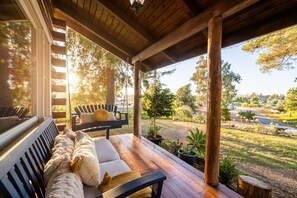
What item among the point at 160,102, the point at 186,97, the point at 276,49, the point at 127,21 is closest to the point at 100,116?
the point at 160,102

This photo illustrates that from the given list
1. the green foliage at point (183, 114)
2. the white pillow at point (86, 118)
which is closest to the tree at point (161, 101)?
the white pillow at point (86, 118)

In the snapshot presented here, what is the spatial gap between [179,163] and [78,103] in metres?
5.52

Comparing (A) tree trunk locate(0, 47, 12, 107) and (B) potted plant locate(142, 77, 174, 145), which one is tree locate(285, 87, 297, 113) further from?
(A) tree trunk locate(0, 47, 12, 107)

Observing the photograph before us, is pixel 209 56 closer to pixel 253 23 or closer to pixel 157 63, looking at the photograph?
pixel 253 23

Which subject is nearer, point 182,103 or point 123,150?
point 123,150

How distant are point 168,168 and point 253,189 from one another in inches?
46.0

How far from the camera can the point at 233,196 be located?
177 centimetres

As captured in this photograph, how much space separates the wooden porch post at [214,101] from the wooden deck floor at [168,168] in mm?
172

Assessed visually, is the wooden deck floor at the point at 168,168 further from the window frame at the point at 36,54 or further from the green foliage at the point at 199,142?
the window frame at the point at 36,54

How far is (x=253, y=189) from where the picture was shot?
1.75m

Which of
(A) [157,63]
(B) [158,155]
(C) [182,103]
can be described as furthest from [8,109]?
(C) [182,103]

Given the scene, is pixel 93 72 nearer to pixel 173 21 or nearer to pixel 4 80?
pixel 173 21

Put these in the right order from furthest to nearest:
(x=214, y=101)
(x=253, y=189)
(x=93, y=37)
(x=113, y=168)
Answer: (x=93, y=37) → (x=214, y=101) → (x=253, y=189) → (x=113, y=168)

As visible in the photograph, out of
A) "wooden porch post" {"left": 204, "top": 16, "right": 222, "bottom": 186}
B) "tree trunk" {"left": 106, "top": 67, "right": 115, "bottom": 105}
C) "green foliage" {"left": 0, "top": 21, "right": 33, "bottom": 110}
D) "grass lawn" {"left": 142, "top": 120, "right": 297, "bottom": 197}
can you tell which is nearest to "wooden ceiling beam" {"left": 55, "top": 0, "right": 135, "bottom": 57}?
"green foliage" {"left": 0, "top": 21, "right": 33, "bottom": 110}
